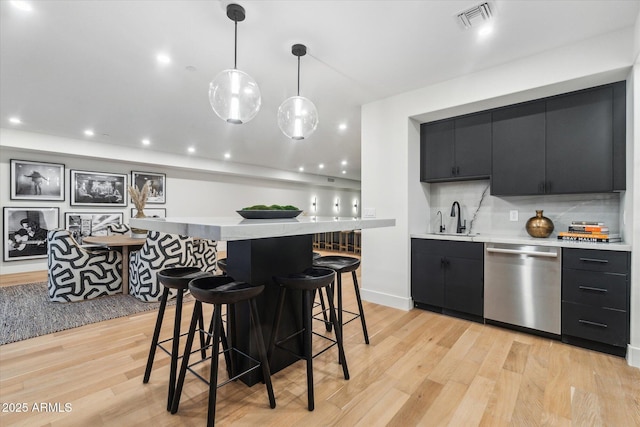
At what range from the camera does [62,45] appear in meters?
2.43

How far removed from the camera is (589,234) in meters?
2.47

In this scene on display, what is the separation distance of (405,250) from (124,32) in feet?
10.8

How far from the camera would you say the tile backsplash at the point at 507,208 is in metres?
2.75

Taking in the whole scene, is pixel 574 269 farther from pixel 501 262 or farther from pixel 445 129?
pixel 445 129

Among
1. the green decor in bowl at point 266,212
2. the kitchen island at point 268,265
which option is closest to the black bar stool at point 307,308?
the kitchen island at point 268,265

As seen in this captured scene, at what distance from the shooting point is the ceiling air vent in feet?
6.42

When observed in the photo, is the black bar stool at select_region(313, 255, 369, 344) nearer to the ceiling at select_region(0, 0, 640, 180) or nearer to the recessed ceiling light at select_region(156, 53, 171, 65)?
the ceiling at select_region(0, 0, 640, 180)

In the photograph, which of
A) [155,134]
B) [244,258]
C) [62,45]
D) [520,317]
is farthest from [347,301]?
[155,134]

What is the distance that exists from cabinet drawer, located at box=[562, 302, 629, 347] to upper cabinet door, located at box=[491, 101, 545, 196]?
1090 millimetres

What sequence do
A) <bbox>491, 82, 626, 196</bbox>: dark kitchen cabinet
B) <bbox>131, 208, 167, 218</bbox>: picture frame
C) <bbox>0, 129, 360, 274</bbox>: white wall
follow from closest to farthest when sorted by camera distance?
<bbox>491, 82, 626, 196</bbox>: dark kitchen cabinet < <bbox>0, 129, 360, 274</bbox>: white wall < <bbox>131, 208, 167, 218</bbox>: picture frame

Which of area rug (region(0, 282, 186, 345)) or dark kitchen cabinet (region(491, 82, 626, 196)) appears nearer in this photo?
dark kitchen cabinet (region(491, 82, 626, 196))

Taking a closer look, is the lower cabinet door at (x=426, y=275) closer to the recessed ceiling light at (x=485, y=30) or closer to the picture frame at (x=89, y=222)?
the recessed ceiling light at (x=485, y=30)

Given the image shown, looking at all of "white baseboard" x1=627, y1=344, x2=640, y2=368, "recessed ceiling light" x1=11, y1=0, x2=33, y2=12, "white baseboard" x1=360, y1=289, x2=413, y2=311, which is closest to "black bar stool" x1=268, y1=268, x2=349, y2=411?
"white baseboard" x1=360, y1=289, x2=413, y2=311

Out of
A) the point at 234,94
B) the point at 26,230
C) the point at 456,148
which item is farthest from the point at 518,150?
the point at 26,230
